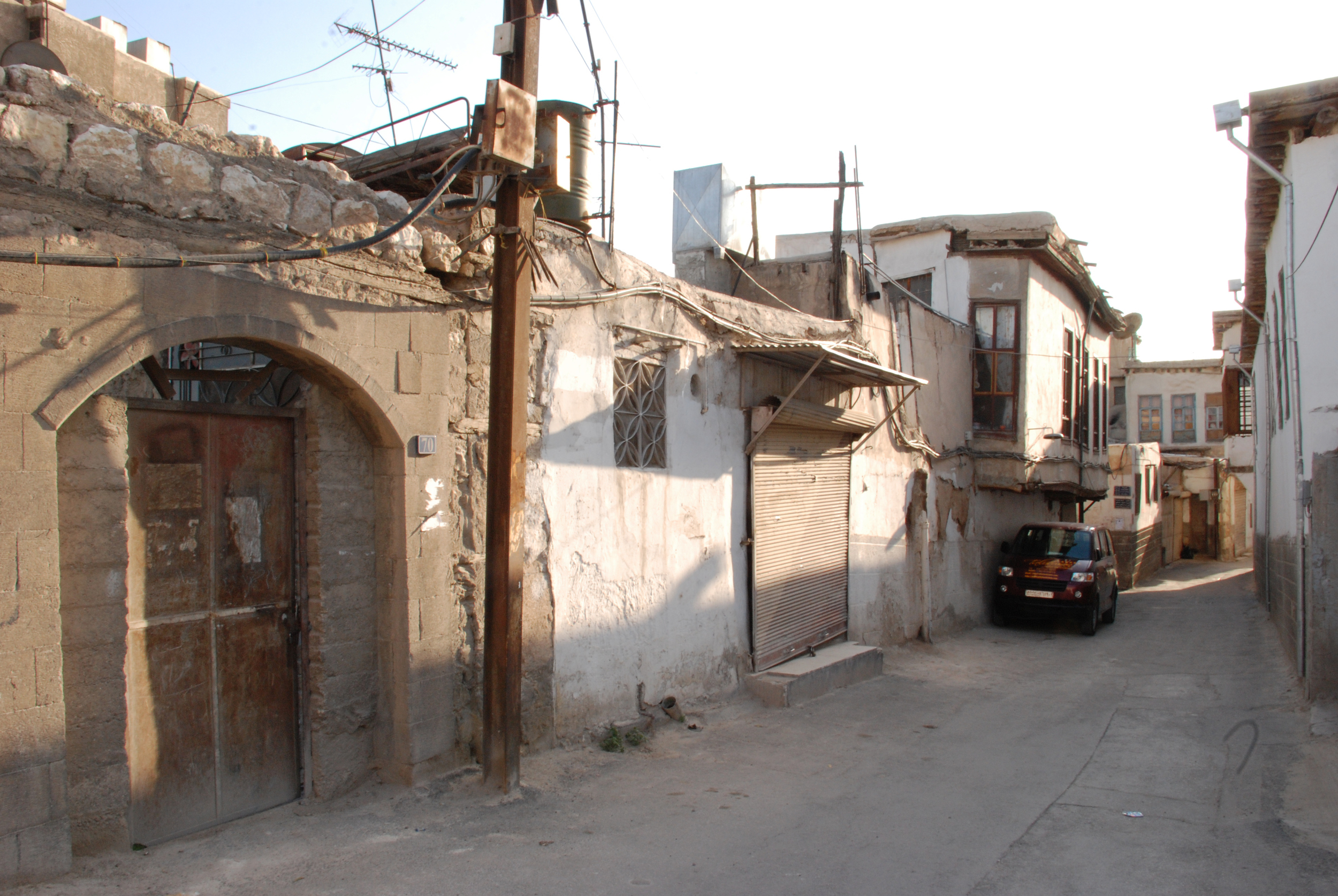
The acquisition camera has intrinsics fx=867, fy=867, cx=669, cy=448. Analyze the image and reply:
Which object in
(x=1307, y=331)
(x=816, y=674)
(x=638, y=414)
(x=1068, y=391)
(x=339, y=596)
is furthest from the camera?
(x=1068, y=391)

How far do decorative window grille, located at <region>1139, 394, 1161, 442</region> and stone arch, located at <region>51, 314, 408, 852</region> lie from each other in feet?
120

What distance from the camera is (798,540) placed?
9.56m

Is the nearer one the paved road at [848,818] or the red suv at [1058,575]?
the paved road at [848,818]

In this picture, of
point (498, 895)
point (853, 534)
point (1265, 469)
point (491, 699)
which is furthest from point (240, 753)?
point (1265, 469)

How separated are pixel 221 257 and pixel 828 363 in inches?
240

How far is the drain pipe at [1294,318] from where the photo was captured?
8406mm

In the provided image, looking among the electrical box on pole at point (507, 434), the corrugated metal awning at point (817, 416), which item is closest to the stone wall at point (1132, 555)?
the corrugated metal awning at point (817, 416)

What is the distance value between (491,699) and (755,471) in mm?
4217

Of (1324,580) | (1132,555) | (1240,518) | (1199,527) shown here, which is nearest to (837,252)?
(1324,580)

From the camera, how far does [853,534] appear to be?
10.8 meters

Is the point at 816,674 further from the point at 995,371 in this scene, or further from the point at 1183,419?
the point at 1183,419

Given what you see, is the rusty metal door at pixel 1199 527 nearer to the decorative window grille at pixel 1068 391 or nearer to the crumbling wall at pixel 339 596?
the decorative window grille at pixel 1068 391

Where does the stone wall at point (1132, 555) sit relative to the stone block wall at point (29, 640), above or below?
below

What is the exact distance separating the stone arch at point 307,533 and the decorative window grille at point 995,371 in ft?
39.5
